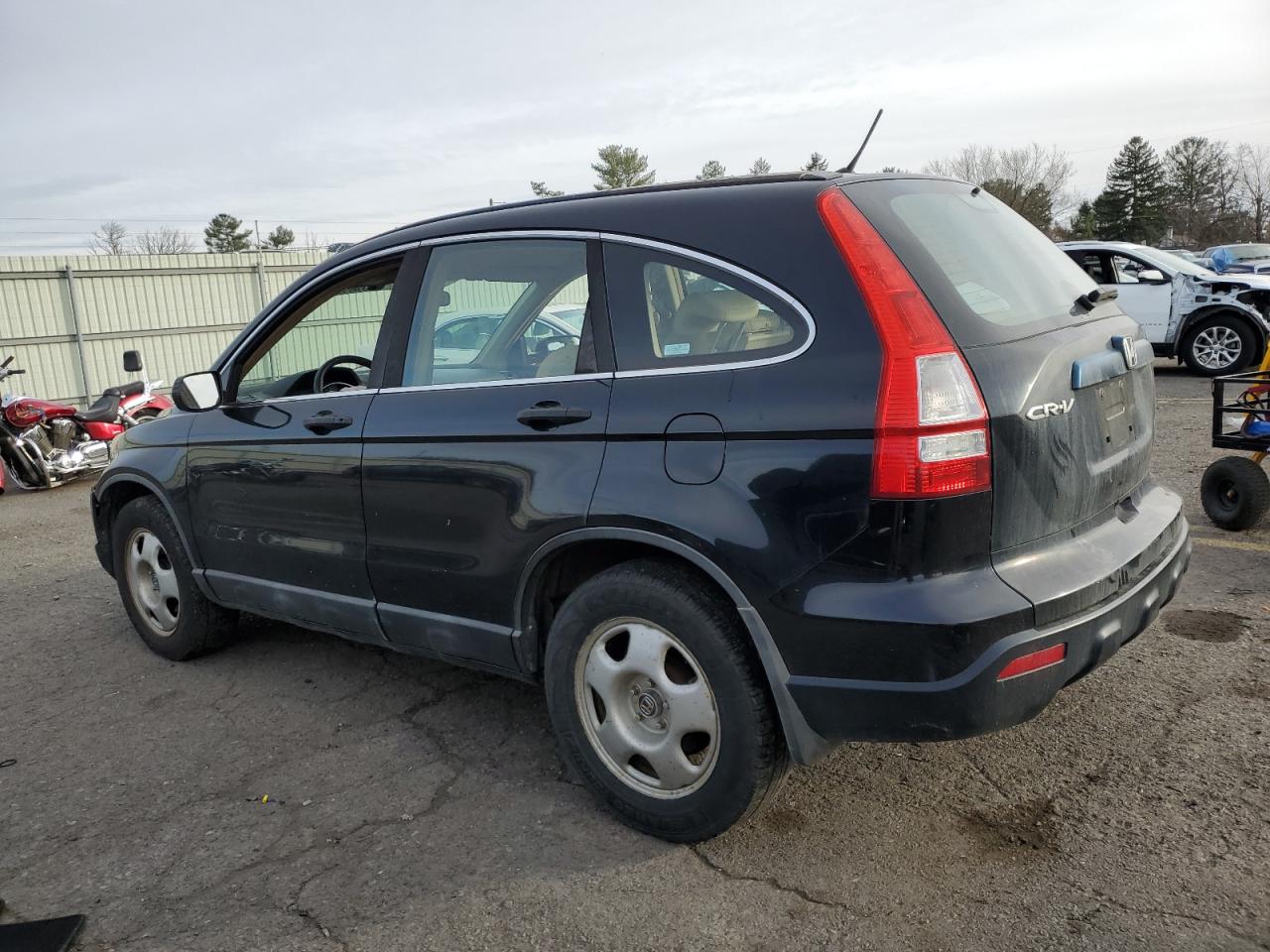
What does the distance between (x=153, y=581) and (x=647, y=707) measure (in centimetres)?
296

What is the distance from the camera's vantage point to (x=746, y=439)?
2.64m

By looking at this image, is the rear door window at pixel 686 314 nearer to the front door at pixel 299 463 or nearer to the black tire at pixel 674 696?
the black tire at pixel 674 696

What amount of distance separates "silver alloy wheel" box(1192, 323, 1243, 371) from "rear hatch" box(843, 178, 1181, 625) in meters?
11.5

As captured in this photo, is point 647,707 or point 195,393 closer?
point 647,707

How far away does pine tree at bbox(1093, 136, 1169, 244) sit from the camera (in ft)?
233

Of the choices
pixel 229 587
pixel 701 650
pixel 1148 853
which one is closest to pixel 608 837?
pixel 701 650

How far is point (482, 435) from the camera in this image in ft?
10.6

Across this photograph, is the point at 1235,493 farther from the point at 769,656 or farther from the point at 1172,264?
A: the point at 1172,264

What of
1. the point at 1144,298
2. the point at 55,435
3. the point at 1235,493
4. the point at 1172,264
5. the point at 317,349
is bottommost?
the point at 1235,493

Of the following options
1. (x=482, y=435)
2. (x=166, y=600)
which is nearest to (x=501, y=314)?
(x=482, y=435)

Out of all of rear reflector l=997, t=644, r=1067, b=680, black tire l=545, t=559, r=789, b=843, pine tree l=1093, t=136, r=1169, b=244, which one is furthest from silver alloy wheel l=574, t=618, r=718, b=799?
pine tree l=1093, t=136, r=1169, b=244

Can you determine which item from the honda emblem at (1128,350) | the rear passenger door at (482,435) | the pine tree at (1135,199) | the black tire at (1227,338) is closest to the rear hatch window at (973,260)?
the honda emblem at (1128,350)

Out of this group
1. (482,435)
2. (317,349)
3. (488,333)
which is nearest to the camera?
(482,435)

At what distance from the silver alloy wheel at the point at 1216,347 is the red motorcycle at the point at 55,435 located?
12.6m
